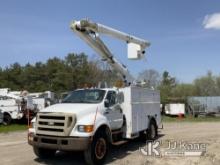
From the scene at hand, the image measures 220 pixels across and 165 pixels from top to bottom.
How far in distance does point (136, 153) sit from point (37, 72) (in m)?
54.4

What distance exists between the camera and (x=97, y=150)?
11164 mm

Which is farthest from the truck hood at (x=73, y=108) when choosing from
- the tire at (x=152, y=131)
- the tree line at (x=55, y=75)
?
the tree line at (x=55, y=75)

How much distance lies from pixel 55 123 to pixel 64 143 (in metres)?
0.64

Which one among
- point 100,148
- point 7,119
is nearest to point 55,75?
point 7,119

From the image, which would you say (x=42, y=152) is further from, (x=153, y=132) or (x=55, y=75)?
(x=55, y=75)

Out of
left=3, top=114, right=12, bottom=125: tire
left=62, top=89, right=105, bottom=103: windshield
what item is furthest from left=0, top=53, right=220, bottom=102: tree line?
left=62, top=89, right=105, bottom=103: windshield

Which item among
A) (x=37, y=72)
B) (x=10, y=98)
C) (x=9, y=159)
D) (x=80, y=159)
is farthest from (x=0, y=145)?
(x=37, y=72)

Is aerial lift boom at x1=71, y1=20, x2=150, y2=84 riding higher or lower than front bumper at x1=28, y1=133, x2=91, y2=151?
higher

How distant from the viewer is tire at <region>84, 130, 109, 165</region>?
35.5ft

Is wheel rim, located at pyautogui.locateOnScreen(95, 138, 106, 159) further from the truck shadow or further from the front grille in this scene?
the front grille

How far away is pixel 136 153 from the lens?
43.5ft

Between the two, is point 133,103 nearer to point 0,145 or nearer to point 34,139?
point 34,139

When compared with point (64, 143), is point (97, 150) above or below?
below

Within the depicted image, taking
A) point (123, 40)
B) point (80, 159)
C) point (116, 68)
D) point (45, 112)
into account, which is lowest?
point (80, 159)
